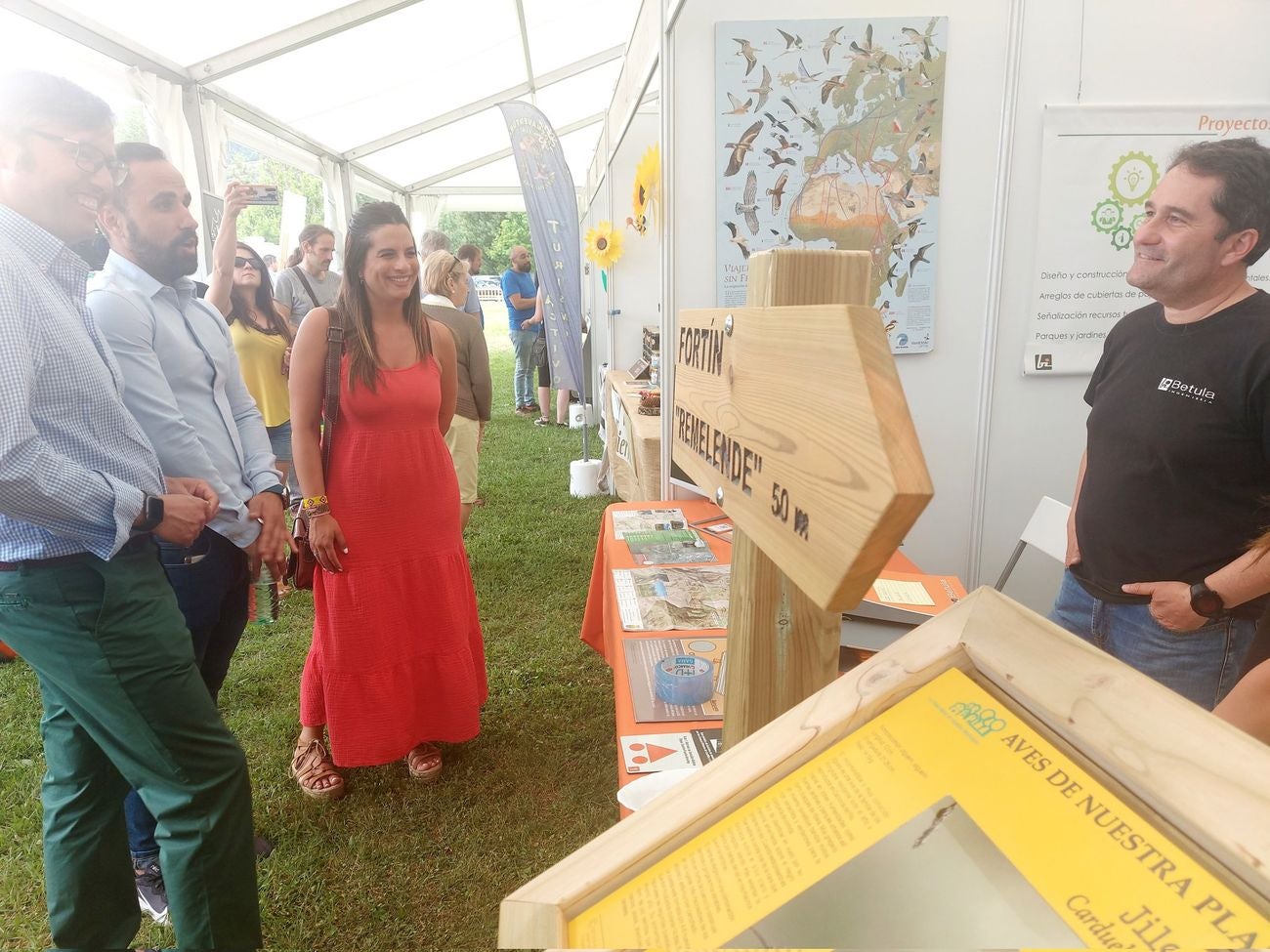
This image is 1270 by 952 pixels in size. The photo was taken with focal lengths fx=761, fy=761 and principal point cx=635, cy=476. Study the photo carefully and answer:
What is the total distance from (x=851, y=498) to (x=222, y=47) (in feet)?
20.4

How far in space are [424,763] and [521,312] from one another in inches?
281

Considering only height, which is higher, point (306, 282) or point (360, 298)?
point (306, 282)

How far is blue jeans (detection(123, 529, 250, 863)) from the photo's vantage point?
163 centimetres

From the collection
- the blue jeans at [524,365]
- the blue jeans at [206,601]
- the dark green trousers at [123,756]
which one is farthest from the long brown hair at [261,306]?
the blue jeans at [524,365]

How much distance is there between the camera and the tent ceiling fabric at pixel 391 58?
15.9 ft

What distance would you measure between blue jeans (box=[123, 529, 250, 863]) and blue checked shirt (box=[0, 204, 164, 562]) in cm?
33

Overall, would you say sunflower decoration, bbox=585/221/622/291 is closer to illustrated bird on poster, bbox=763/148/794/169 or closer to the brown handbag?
illustrated bird on poster, bbox=763/148/794/169

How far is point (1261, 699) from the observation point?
2.45 feet

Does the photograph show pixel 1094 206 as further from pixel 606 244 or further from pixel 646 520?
pixel 606 244

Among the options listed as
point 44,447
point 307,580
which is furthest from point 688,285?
point 44,447

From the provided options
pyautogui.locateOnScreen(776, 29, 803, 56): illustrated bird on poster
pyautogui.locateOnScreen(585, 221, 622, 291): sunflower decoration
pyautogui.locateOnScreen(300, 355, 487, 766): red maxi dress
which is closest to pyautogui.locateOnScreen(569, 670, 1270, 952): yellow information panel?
pyautogui.locateOnScreen(300, 355, 487, 766): red maxi dress

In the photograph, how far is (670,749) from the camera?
1197 millimetres

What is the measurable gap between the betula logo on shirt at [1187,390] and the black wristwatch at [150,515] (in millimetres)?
1866

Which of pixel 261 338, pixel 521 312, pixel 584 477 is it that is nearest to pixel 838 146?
pixel 261 338
